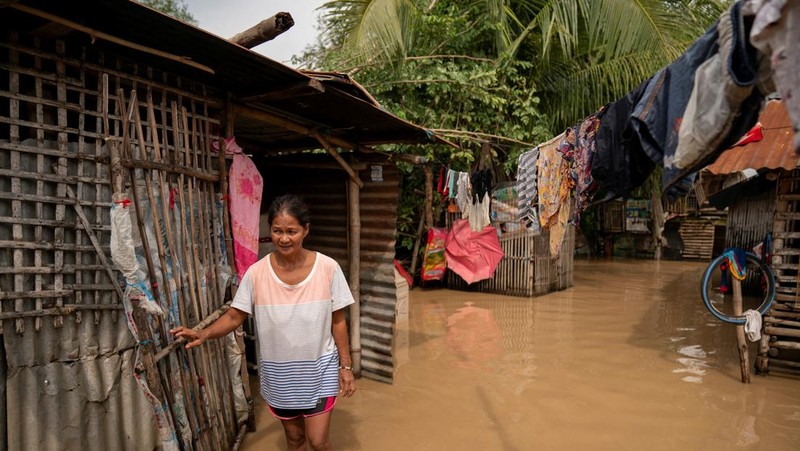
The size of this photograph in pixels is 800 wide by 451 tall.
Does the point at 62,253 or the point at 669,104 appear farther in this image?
the point at 62,253

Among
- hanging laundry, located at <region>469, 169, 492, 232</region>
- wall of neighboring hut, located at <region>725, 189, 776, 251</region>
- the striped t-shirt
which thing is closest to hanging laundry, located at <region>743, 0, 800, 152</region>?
the striped t-shirt

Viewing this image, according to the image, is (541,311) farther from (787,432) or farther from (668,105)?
(668,105)

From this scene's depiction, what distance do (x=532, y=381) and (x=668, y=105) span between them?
3.72 metres

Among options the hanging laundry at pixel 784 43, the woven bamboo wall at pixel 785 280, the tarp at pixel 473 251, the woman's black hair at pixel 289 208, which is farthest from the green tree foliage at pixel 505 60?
the hanging laundry at pixel 784 43

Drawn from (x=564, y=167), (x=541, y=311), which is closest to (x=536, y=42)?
(x=541, y=311)

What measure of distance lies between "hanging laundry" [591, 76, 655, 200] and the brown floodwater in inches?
86.6

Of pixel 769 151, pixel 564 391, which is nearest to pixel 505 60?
pixel 769 151

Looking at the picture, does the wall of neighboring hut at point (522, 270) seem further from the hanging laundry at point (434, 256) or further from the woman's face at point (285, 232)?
the woman's face at point (285, 232)

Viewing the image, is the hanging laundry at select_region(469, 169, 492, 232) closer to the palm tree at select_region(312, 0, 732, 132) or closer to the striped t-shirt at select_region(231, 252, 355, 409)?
the palm tree at select_region(312, 0, 732, 132)

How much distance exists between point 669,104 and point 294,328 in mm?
2222

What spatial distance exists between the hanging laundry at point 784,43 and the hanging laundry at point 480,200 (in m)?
7.34

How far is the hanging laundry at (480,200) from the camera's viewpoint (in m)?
8.70

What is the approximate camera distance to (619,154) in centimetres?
313

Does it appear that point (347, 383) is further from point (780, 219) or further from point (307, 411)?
point (780, 219)
